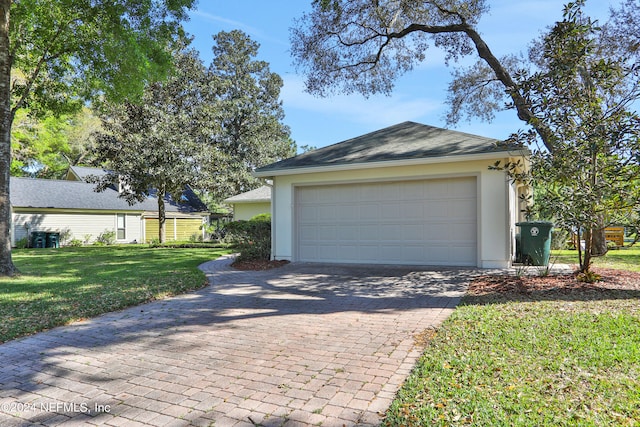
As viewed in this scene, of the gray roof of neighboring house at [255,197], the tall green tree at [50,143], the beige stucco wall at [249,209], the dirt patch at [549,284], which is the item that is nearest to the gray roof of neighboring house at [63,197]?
the tall green tree at [50,143]

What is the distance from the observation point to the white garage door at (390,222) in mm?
9719

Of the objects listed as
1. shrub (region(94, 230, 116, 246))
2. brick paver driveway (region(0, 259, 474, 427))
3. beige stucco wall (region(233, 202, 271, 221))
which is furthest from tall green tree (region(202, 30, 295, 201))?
brick paver driveway (region(0, 259, 474, 427))

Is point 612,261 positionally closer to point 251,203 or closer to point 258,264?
point 258,264

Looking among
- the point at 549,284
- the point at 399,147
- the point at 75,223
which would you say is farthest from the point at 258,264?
the point at 75,223

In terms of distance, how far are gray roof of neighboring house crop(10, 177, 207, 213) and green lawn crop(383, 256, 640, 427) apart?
82.4 feet

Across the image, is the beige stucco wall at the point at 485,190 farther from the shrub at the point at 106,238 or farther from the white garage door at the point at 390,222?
the shrub at the point at 106,238

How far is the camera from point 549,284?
702 centimetres

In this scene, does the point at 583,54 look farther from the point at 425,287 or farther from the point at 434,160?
the point at 425,287

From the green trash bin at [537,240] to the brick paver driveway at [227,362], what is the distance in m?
3.74

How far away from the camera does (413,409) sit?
283cm

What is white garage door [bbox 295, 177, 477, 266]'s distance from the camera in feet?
31.9

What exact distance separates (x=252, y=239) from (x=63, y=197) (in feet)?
60.9

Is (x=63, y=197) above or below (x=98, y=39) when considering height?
below

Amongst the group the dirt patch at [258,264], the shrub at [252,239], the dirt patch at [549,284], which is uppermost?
the shrub at [252,239]
